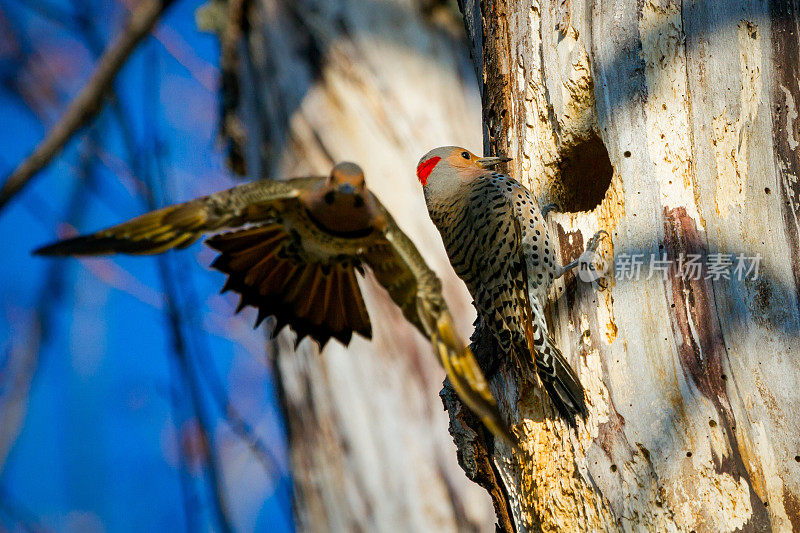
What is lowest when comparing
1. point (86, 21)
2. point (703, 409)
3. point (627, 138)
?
point (703, 409)

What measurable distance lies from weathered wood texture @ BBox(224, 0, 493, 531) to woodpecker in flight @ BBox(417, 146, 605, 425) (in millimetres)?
945

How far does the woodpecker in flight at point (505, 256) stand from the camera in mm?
2422

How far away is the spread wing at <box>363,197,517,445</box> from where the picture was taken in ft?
6.21

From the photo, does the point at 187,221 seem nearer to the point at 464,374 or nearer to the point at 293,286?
the point at 293,286

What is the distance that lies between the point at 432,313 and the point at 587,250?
71 cm

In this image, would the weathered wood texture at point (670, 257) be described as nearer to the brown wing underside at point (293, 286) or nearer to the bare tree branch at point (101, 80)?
the brown wing underside at point (293, 286)

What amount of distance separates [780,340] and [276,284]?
1511 mm

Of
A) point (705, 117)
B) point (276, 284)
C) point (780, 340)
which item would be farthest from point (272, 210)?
point (780, 340)

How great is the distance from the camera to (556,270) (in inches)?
102

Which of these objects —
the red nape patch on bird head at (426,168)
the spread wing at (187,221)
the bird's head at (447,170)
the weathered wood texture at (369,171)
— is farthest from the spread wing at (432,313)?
the weathered wood texture at (369,171)

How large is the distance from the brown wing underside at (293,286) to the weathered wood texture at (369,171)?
1452 mm

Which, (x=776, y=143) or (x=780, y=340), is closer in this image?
(x=780, y=340)

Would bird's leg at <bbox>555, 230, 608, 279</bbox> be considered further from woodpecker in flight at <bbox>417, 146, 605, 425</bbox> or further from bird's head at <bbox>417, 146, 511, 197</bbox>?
bird's head at <bbox>417, 146, 511, 197</bbox>

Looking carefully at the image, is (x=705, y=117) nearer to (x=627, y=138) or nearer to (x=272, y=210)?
(x=627, y=138)
